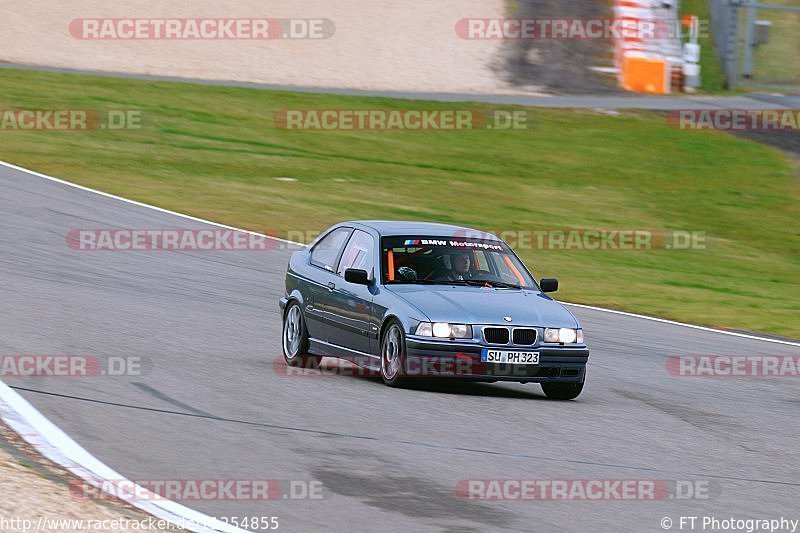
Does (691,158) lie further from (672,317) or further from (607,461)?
(607,461)

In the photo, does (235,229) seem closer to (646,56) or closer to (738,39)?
(646,56)

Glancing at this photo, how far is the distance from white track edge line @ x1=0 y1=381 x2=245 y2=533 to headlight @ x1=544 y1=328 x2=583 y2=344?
4.27m

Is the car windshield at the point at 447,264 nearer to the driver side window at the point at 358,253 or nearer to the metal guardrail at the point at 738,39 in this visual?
the driver side window at the point at 358,253

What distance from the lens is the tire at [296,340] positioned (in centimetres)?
1260

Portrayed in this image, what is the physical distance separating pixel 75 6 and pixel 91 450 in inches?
1360

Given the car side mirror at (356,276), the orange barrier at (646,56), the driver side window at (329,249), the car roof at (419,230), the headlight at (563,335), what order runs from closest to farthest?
the headlight at (563,335), the car side mirror at (356,276), the car roof at (419,230), the driver side window at (329,249), the orange barrier at (646,56)

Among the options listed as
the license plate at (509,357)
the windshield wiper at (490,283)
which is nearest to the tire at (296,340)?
the windshield wiper at (490,283)

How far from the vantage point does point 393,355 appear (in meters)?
11.2

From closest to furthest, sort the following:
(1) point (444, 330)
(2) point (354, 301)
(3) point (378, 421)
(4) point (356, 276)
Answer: (3) point (378, 421) < (1) point (444, 330) < (4) point (356, 276) < (2) point (354, 301)

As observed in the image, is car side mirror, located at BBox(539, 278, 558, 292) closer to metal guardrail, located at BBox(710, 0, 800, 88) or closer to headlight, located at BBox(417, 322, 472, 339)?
headlight, located at BBox(417, 322, 472, 339)

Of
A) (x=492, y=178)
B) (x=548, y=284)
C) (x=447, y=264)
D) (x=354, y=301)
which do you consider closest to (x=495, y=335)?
(x=447, y=264)

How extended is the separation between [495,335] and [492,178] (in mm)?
18547

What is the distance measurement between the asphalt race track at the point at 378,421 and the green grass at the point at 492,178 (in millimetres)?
5991

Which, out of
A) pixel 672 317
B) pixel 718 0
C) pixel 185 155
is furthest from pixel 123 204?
pixel 718 0
